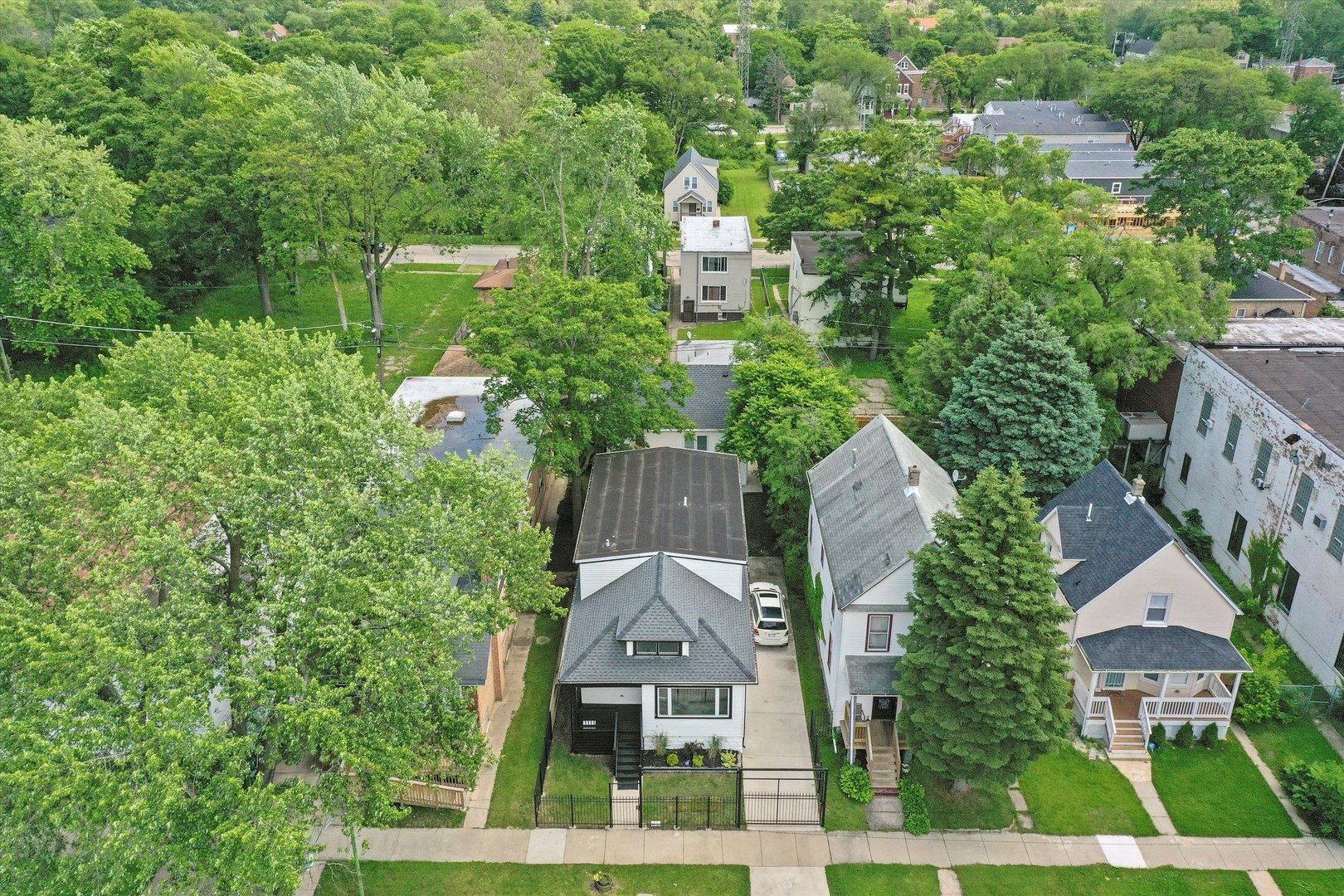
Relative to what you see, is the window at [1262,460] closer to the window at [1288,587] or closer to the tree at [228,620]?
the window at [1288,587]

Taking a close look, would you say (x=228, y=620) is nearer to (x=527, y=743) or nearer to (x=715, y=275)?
(x=527, y=743)

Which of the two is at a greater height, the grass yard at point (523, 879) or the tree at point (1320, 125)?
the tree at point (1320, 125)

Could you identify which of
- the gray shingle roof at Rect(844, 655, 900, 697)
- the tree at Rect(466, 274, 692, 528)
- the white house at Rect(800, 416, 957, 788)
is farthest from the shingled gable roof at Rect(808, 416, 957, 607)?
the tree at Rect(466, 274, 692, 528)

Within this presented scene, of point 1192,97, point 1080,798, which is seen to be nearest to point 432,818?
point 1080,798

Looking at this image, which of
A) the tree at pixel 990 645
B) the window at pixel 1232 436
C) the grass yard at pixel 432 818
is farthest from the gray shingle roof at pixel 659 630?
the window at pixel 1232 436

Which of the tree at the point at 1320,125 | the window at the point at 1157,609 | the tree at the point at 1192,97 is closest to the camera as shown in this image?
the window at the point at 1157,609

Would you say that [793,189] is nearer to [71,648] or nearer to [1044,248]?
[1044,248]
